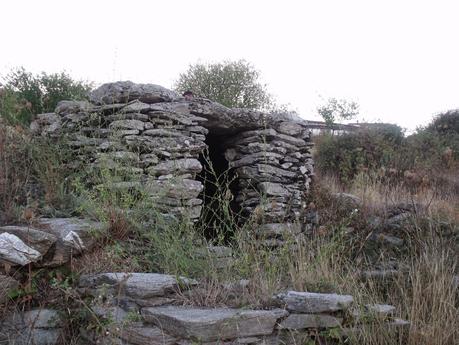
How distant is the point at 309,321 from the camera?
11.0 feet

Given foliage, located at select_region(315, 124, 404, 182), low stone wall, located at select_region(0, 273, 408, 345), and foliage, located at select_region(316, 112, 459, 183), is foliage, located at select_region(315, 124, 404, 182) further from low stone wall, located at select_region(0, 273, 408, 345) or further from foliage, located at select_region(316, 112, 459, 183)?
low stone wall, located at select_region(0, 273, 408, 345)

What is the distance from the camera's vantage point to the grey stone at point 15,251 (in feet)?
11.6

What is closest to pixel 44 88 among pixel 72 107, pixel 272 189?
pixel 72 107

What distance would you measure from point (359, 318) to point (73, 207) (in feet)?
9.46

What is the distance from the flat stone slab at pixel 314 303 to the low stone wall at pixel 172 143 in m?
1.26

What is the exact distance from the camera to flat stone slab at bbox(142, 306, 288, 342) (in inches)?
115

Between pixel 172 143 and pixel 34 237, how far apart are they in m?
2.19

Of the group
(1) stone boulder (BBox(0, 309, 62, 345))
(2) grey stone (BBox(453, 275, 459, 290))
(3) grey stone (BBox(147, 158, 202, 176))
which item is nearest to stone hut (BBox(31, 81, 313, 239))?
(3) grey stone (BBox(147, 158, 202, 176))

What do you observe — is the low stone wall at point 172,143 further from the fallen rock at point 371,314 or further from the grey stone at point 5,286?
the grey stone at point 5,286

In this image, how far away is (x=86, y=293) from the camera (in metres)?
A: 3.63

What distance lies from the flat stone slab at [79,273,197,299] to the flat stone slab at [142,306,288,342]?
14 centimetres

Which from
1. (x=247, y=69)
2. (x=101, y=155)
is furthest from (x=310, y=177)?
(x=247, y=69)

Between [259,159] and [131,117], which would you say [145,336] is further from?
[259,159]

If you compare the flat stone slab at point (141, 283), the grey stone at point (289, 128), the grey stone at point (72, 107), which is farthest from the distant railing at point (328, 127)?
the flat stone slab at point (141, 283)
